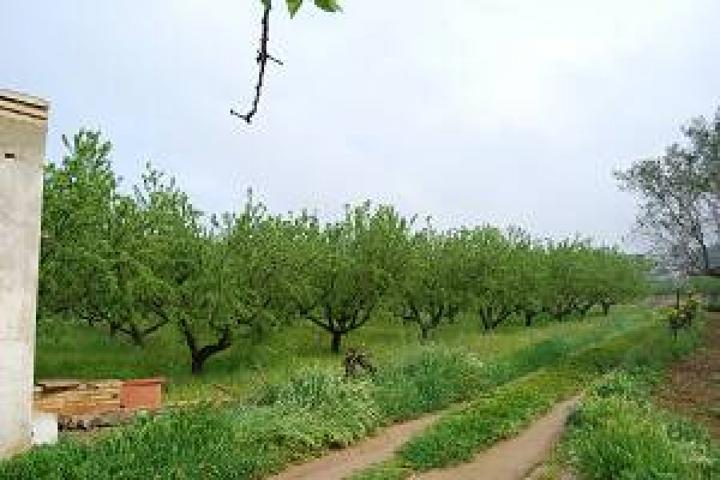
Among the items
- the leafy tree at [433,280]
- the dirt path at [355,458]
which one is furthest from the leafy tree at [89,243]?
the leafy tree at [433,280]

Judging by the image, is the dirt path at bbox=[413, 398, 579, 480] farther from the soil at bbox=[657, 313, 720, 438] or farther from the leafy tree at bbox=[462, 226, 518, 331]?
the leafy tree at bbox=[462, 226, 518, 331]

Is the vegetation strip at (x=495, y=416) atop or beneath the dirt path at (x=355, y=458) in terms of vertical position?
atop

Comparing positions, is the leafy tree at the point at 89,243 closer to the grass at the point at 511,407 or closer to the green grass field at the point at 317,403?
the green grass field at the point at 317,403

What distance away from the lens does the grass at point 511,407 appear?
53.5 ft

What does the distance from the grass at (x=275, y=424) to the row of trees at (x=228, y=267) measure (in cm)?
791

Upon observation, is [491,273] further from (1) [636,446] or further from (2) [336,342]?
(1) [636,446]

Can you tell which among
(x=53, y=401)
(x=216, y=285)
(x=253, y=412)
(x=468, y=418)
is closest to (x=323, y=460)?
(x=253, y=412)

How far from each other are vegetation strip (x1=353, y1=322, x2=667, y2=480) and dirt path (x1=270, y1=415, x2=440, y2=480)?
51cm

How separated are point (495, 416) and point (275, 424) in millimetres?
4318

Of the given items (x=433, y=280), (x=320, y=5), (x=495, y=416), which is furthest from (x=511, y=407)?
(x=433, y=280)

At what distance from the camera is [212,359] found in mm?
34625

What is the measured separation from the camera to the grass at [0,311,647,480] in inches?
549

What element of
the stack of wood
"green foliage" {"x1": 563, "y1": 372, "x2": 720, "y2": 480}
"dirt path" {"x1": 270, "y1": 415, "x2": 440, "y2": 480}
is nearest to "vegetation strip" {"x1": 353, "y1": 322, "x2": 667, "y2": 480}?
"dirt path" {"x1": 270, "y1": 415, "x2": 440, "y2": 480}

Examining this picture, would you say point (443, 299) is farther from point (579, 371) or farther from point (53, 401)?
point (53, 401)
